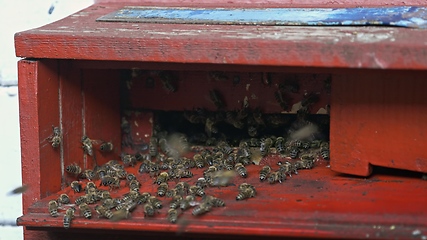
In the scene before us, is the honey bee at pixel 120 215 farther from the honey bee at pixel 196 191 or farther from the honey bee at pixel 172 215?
the honey bee at pixel 196 191

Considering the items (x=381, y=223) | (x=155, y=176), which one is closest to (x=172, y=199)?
(x=155, y=176)

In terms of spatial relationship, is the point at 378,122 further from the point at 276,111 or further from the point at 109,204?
the point at 109,204

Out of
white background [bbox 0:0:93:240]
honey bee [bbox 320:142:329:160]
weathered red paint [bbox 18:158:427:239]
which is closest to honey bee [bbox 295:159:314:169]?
honey bee [bbox 320:142:329:160]

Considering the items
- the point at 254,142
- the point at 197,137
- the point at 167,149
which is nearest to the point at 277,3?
the point at 254,142

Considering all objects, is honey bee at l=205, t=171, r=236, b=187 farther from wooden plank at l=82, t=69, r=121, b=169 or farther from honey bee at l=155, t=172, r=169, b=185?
wooden plank at l=82, t=69, r=121, b=169

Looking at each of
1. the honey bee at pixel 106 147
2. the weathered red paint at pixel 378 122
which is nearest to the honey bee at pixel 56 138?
the honey bee at pixel 106 147

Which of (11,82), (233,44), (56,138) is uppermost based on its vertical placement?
(233,44)
